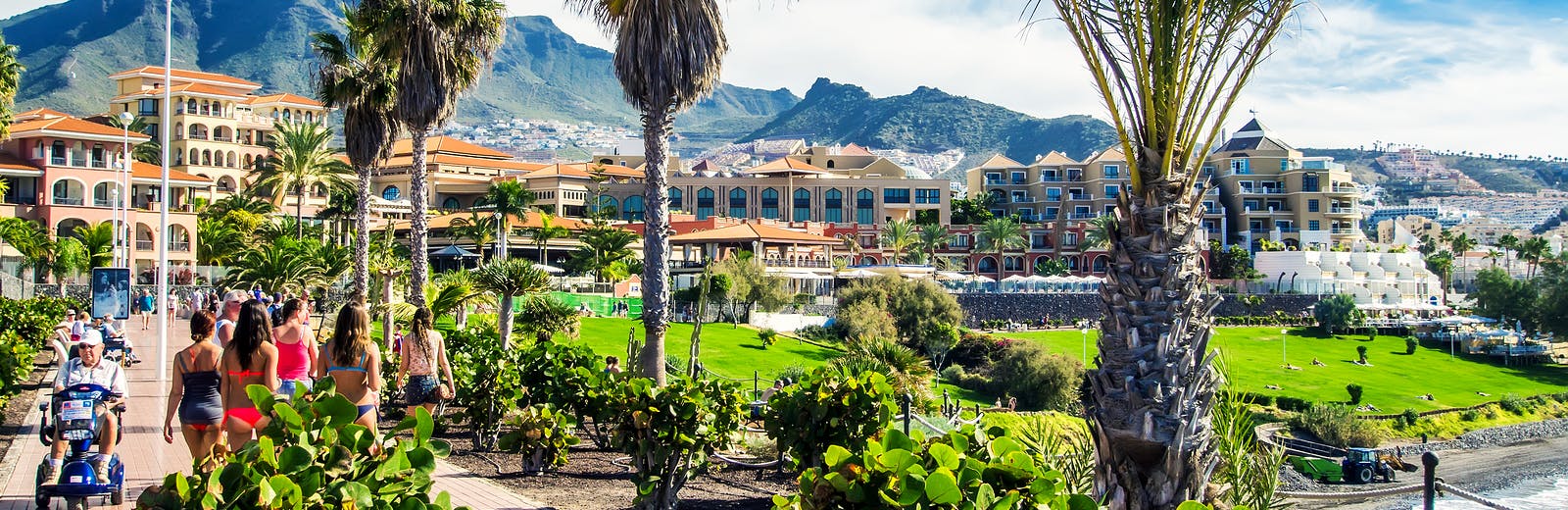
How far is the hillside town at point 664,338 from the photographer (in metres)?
6.30

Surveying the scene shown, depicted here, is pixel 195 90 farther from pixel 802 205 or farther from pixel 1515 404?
pixel 1515 404

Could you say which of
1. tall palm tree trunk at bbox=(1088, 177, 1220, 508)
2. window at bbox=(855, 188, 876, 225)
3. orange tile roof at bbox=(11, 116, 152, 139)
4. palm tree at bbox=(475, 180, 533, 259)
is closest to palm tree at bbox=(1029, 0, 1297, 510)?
tall palm tree trunk at bbox=(1088, 177, 1220, 508)

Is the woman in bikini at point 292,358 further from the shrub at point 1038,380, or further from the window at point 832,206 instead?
the window at point 832,206

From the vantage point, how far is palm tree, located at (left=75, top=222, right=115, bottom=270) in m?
47.4

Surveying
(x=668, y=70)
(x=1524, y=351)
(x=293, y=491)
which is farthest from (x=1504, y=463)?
(x=293, y=491)

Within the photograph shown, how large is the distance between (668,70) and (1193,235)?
878cm

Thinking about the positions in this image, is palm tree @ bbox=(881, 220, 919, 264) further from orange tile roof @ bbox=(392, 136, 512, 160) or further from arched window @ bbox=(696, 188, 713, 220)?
orange tile roof @ bbox=(392, 136, 512, 160)

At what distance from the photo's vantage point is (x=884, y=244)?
323 feet

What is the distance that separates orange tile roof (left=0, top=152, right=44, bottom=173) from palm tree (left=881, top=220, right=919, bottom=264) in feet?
189

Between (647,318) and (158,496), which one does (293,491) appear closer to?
(158,496)

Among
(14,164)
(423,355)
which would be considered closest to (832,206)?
(14,164)

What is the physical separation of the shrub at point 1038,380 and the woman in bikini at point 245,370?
38.7 meters

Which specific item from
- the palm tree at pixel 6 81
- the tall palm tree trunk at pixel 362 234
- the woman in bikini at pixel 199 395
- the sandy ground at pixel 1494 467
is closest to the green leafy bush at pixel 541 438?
the woman in bikini at pixel 199 395

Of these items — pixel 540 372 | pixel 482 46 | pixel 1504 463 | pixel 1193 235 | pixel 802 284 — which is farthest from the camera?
pixel 802 284
